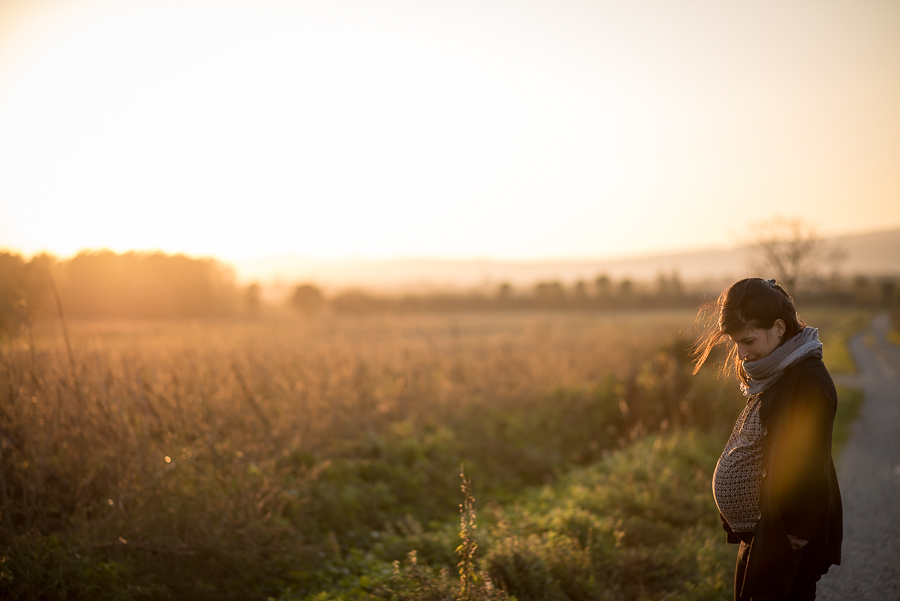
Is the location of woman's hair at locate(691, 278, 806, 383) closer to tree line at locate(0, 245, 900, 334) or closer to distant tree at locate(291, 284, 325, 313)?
tree line at locate(0, 245, 900, 334)

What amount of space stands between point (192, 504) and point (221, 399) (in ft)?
7.19

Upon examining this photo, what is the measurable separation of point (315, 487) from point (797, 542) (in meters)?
5.17

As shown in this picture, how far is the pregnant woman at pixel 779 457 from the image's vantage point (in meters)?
2.22

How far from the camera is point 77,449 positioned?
17.5 ft

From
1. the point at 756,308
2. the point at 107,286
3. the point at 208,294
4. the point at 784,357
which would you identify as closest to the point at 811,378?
the point at 784,357

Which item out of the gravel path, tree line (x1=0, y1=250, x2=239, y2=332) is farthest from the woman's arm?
tree line (x1=0, y1=250, x2=239, y2=332)

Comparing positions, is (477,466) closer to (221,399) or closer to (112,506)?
(221,399)

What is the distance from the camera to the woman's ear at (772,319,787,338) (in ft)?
8.01

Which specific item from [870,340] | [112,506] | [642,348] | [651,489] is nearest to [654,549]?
[651,489]

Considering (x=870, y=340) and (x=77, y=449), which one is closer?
(x=77, y=449)

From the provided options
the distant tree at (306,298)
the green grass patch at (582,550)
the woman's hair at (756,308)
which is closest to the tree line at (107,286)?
the green grass patch at (582,550)

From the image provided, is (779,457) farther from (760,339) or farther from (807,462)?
(760,339)

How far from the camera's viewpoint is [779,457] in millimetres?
2283

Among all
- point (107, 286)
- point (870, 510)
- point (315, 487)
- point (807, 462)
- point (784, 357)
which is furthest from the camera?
point (107, 286)
